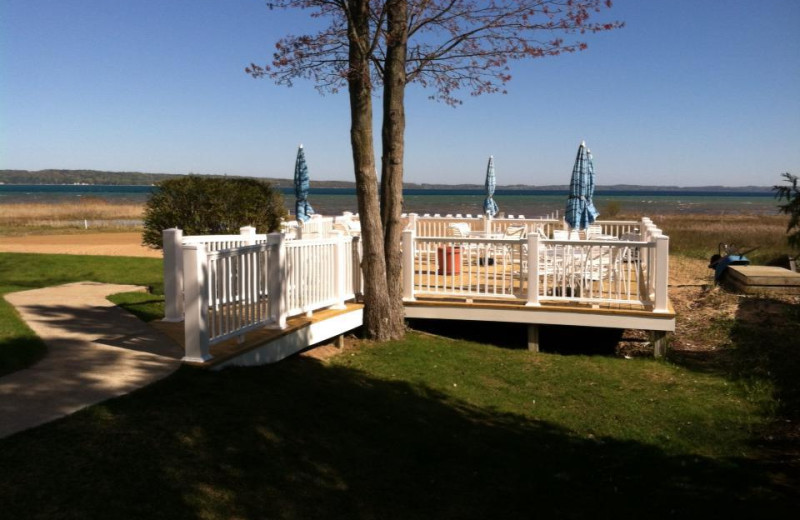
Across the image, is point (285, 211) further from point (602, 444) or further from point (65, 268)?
point (602, 444)

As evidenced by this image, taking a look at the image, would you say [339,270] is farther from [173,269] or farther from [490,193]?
[490,193]

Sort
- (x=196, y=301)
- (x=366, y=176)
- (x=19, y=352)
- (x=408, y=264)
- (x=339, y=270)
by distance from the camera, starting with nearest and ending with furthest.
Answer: (x=196, y=301) → (x=19, y=352) → (x=366, y=176) → (x=339, y=270) → (x=408, y=264)

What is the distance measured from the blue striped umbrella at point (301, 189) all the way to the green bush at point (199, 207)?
125 centimetres

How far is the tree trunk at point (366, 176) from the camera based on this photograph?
945 centimetres

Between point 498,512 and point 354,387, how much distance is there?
2906 mm

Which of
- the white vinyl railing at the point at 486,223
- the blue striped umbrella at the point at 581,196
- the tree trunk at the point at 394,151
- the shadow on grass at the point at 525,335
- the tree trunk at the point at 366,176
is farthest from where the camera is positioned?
the white vinyl railing at the point at 486,223

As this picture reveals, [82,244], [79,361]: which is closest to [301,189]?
[79,361]

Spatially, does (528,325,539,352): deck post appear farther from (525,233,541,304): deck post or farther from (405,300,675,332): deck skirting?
(525,233,541,304): deck post

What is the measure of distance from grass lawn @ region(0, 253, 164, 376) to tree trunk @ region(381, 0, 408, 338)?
4.01 metres

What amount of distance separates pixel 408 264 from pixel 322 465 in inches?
227

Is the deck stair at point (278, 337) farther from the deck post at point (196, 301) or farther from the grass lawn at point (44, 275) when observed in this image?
the grass lawn at point (44, 275)

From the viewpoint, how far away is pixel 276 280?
319 inches

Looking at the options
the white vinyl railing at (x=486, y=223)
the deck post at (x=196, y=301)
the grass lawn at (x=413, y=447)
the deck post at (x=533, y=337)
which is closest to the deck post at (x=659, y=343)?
the grass lawn at (x=413, y=447)

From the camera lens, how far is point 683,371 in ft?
30.7
